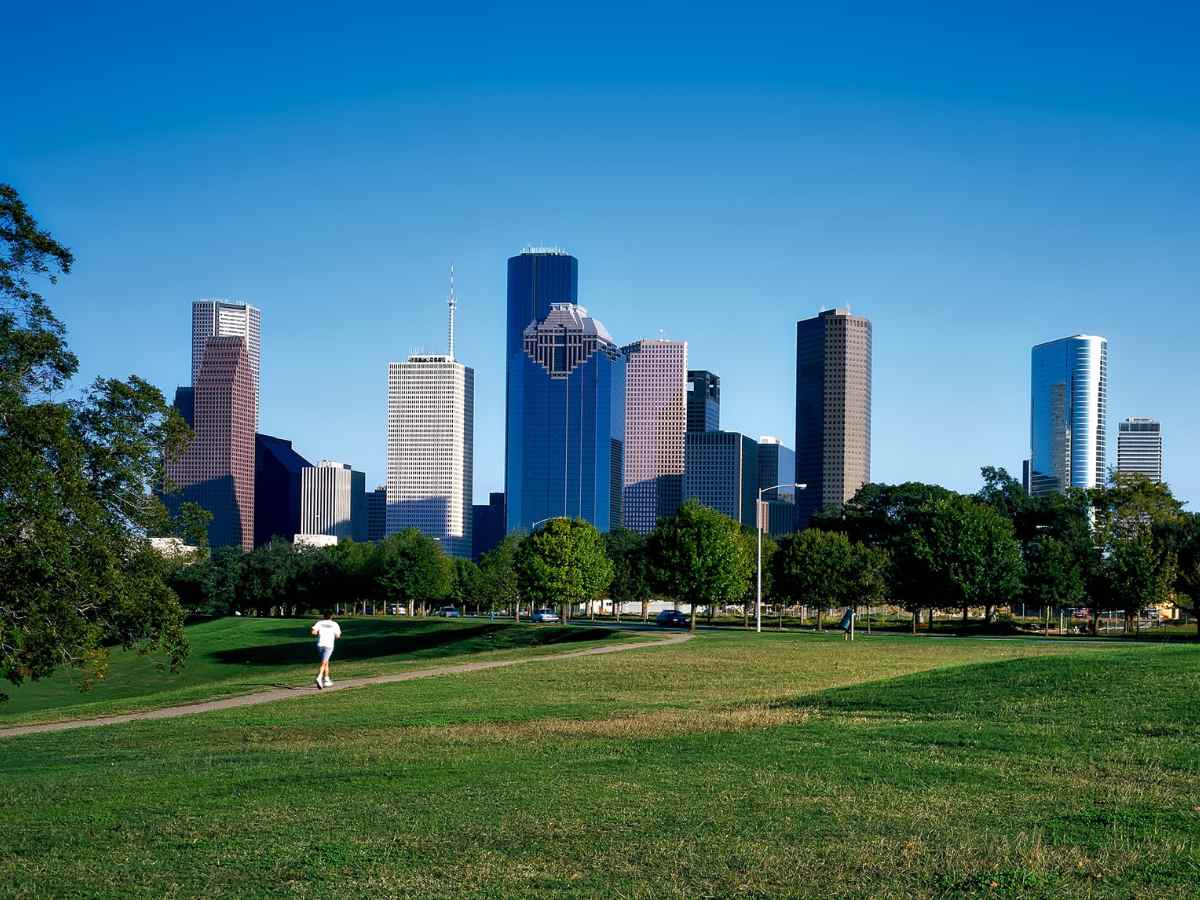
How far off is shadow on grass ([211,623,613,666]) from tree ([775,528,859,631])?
1855 cm

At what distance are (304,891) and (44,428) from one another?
17.7 meters

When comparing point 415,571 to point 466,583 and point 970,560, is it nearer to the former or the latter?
point 466,583

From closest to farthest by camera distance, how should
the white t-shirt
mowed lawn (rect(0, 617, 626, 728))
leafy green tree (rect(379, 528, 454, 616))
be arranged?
1. the white t-shirt
2. mowed lawn (rect(0, 617, 626, 728))
3. leafy green tree (rect(379, 528, 454, 616))

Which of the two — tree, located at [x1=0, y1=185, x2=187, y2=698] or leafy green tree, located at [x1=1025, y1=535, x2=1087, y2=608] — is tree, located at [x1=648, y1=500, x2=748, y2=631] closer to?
leafy green tree, located at [x1=1025, y1=535, x2=1087, y2=608]

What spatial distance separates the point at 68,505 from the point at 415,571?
91.8 m

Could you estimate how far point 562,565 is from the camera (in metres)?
87.8

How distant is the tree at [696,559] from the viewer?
6856cm

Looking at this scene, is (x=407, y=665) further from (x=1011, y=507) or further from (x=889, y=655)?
(x=1011, y=507)

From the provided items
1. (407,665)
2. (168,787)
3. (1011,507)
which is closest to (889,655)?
(407,665)

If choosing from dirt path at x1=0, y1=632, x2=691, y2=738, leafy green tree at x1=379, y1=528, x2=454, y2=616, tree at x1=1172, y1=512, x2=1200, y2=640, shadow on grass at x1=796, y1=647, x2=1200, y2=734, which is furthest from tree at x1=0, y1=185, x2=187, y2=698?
leafy green tree at x1=379, y1=528, x2=454, y2=616

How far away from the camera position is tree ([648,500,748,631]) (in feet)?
225

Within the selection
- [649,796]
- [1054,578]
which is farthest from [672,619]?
[649,796]

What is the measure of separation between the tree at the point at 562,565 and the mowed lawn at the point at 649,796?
63758mm

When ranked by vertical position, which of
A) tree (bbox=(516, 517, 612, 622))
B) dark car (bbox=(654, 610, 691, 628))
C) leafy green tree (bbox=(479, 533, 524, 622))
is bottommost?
dark car (bbox=(654, 610, 691, 628))
